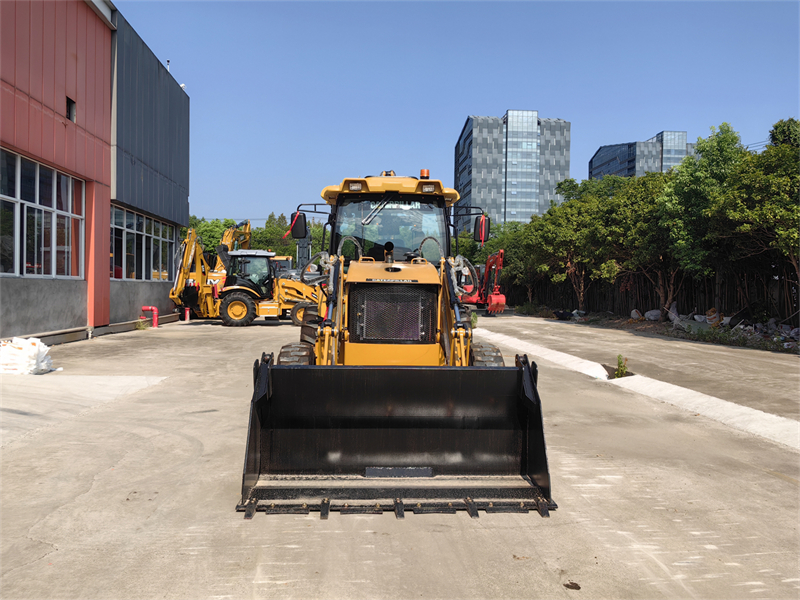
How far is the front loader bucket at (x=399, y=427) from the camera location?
4785 mm

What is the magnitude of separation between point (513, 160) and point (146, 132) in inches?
5642

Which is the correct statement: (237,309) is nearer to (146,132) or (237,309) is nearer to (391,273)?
(146,132)

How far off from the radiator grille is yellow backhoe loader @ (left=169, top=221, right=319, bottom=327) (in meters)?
17.0

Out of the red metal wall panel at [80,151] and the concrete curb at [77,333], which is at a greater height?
the red metal wall panel at [80,151]

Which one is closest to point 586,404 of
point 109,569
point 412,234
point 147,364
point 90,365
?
point 412,234

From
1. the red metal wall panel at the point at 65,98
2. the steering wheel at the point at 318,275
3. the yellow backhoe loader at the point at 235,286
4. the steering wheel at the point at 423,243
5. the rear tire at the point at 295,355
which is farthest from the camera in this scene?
the yellow backhoe loader at the point at 235,286

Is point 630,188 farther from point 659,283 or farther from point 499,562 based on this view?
point 499,562

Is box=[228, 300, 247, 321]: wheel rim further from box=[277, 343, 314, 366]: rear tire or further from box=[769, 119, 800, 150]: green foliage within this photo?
box=[769, 119, 800, 150]: green foliage

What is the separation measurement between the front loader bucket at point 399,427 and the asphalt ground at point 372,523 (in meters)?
0.43

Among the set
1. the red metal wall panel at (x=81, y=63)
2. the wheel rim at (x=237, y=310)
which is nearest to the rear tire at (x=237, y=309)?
the wheel rim at (x=237, y=310)

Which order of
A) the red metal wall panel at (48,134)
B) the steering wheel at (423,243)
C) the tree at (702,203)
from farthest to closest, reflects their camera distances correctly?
the tree at (702,203)
the red metal wall panel at (48,134)
the steering wheel at (423,243)

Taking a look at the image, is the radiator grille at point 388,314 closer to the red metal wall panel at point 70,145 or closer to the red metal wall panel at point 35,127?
the red metal wall panel at point 35,127

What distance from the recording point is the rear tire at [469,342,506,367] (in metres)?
6.14

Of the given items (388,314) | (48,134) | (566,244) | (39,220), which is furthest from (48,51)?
(566,244)
